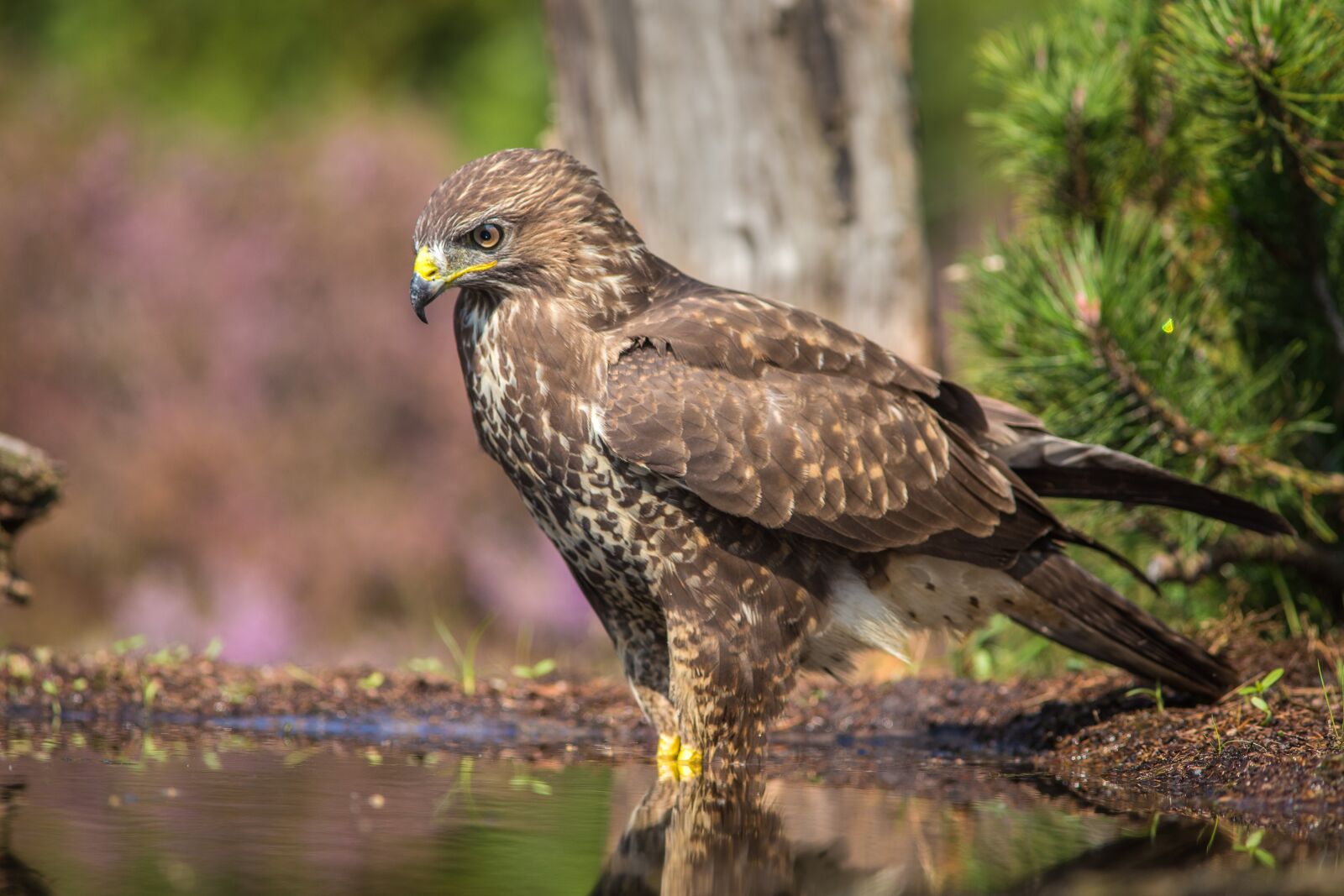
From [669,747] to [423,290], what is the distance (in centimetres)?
148

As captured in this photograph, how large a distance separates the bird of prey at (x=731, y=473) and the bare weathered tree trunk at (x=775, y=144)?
2181mm

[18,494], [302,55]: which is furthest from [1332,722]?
[302,55]

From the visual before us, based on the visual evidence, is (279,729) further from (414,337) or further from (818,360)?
(414,337)

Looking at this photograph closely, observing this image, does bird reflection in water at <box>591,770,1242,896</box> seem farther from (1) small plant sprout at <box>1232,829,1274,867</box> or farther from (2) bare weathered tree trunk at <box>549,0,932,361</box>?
(2) bare weathered tree trunk at <box>549,0,932,361</box>

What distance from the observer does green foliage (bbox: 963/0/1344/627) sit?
4727mm

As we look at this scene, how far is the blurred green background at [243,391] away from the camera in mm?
11078

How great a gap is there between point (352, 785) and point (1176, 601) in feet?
11.5

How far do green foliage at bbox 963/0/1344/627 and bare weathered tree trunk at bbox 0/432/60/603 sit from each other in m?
3.21

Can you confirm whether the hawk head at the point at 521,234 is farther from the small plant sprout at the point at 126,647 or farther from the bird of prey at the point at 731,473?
the small plant sprout at the point at 126,647

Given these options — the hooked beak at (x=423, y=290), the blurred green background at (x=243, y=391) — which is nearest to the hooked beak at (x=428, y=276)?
the hooked beak at (x=423, y=290)

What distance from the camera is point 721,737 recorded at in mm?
4305

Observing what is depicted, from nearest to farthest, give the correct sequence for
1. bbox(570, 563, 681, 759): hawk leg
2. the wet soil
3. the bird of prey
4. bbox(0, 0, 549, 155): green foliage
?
the wet soil → the bird of prey → bbox(570, 563, 681, 759): hawk leg → bbox(0, 0, 549, 155): green foliage

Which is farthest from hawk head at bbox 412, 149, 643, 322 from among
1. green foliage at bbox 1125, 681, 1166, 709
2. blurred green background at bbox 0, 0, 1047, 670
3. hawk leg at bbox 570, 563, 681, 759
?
blurred green background at bbox 0, 0, 1047, 670

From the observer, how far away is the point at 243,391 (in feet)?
39.1
